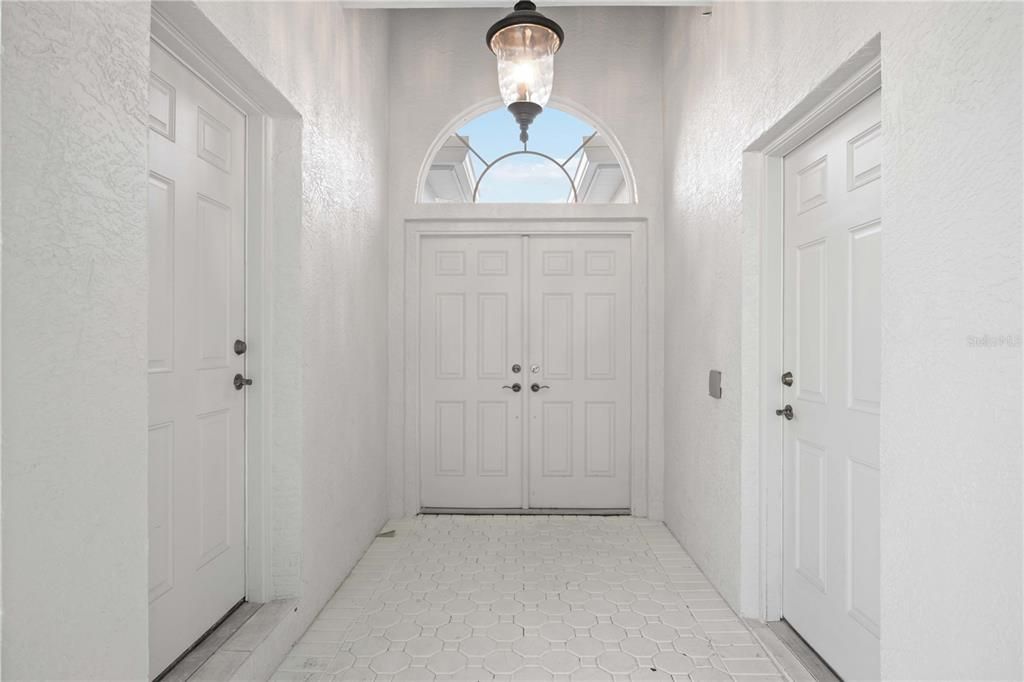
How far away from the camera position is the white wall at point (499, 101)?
3.82m

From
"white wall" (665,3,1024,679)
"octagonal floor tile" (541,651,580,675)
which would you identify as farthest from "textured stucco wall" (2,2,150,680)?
"white wall" (665,3,1024,679)

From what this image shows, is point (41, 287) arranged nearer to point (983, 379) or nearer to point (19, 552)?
point (19, 552)

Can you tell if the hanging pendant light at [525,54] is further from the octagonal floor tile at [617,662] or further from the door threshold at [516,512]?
the door threshold at [516,512]

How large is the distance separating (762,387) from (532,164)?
2263 millimetres

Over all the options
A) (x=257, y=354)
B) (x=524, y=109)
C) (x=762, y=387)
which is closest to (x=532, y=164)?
(x=524, y=109)

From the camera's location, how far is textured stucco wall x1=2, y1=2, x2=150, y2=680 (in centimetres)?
98

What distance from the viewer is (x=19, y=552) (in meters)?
0.98

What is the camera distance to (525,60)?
255 cm

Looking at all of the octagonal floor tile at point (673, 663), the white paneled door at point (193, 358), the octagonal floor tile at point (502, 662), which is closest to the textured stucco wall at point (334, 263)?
the white paneled door at point (193, 358)

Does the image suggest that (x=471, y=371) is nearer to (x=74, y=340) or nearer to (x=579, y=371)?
(x=579, y=371)

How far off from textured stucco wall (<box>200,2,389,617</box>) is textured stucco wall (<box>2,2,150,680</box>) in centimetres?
61

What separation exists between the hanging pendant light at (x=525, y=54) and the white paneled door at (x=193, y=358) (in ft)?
3.78

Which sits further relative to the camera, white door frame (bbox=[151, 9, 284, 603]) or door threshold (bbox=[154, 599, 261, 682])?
white door frame (bbox=[151, 9, 284, 603])

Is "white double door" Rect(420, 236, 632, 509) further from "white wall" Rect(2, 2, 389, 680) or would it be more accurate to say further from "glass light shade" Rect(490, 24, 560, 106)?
"white wall" Rect(2, 2, 389, 680)
